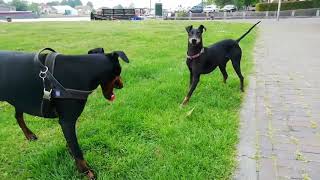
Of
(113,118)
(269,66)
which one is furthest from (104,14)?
(113,118)

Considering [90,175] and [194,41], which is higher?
[194,41]

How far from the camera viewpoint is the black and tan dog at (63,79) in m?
3.47

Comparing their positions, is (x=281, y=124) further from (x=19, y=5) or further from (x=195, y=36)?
(x=19, y=5)

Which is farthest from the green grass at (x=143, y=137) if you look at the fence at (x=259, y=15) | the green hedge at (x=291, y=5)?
the green hedge at (x=291, y=5)

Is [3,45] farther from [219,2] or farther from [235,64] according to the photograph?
[219,2]

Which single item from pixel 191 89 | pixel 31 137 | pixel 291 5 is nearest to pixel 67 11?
pixel 291 5

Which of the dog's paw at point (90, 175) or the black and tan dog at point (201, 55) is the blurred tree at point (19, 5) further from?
the dog's paw at point (90, 175)

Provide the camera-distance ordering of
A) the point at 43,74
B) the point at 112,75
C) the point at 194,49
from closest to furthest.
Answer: the point at 43,74 → the point at 112,75 → the point at 194,49

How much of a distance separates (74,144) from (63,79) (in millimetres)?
659

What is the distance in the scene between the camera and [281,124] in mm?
5238

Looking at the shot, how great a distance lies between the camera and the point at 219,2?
76.2 meters

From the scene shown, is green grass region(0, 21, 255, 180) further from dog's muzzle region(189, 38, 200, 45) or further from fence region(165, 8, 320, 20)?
fence region(165, 8, 320, 20)

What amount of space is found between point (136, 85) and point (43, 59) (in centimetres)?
370

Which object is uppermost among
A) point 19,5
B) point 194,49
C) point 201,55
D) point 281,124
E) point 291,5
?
point 194,49
